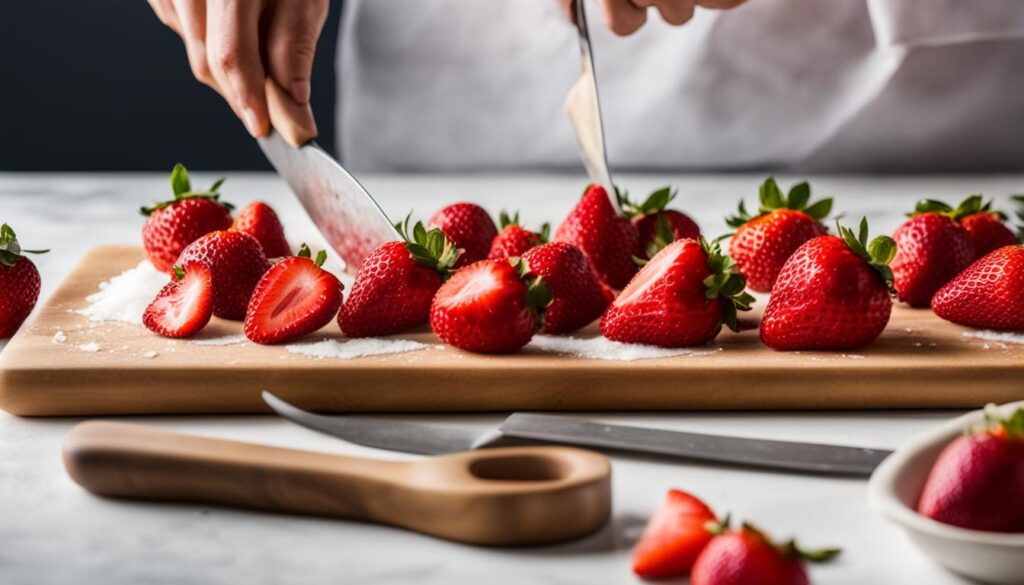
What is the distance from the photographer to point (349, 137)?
2242mm

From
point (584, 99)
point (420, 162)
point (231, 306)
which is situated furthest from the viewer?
point (420, 162)

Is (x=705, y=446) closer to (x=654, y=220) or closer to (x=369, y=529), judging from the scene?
(x=369, y=529)

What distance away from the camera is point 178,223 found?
1.40m

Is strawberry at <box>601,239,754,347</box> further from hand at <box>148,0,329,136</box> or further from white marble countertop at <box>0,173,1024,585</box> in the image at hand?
hand at <box>148,0,329,136</box>

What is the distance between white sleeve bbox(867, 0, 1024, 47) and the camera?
190 centimetres

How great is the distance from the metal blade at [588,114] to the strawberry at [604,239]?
0.16ft

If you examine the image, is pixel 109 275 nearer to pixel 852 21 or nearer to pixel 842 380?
pixel 842 380

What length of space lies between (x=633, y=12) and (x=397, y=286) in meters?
0.60

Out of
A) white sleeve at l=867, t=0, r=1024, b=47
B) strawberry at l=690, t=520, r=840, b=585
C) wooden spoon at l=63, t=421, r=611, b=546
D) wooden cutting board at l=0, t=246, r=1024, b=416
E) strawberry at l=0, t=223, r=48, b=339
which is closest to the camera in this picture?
strawberry at l=690, t=520, r=840, b=585

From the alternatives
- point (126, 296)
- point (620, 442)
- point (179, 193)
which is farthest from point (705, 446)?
point (179, 193)

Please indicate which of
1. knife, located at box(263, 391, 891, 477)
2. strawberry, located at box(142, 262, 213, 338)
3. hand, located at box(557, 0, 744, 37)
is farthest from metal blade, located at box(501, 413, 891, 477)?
hand, located at box(557, 0, 744, 37)

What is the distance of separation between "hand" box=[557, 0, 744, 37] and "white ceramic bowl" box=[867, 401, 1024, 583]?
0.87 meters

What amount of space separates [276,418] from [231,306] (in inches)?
7.6

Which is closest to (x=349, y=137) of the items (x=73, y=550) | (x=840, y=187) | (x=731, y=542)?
(x=840, y=187)
